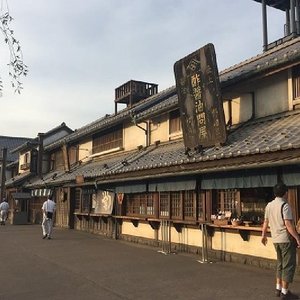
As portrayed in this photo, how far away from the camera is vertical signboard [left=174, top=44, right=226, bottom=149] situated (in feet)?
39.0

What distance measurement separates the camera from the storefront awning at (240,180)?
9668 millimetres

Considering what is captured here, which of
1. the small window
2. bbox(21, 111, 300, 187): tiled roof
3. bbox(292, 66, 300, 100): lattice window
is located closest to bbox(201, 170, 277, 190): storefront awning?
bbox(21, 111, 300, 187): tiled roof

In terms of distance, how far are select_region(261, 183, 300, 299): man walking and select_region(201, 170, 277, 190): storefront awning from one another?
2.33 meters

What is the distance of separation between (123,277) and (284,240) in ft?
12.2

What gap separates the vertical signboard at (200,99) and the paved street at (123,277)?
11.4ft

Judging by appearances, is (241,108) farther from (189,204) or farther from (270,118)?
(189,204)

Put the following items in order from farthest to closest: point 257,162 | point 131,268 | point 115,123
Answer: point 115,123, point 131,268, point 257,162

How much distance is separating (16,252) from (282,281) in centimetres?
942

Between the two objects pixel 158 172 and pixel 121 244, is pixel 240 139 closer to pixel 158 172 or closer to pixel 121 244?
pixel 158 172

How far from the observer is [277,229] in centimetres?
718

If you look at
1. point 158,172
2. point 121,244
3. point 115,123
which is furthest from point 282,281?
point 115,123

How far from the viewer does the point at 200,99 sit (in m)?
12.6

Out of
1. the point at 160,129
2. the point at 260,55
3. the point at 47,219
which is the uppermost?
the point at 260,55

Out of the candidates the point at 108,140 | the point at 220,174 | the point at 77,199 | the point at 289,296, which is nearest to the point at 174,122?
the point at 220,174
